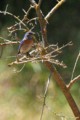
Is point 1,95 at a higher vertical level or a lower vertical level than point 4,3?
lower

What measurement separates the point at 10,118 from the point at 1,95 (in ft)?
1.07

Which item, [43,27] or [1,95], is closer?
[43,27]

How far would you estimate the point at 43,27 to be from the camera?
3.84 feet

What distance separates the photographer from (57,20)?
4.12 m

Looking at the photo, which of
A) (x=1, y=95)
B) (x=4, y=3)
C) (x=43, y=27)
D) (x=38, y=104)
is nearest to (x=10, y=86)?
(x=1, y=95)

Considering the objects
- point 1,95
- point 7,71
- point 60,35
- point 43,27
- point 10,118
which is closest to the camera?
point 43,27

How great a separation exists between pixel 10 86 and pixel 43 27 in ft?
7.38

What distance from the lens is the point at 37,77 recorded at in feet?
11.2

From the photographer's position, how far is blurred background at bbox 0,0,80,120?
9.98 ft

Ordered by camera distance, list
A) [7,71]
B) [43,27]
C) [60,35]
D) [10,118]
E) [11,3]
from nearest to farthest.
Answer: [43,27], [10,118], [7,71], [60,35], [11,3]

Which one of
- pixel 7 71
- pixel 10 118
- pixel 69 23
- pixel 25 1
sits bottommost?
pixel 10 118

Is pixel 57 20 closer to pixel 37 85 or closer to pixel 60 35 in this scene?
pixel 60 35

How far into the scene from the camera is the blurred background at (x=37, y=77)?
3.04 metres

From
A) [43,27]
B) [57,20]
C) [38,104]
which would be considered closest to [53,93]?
[38,104]
